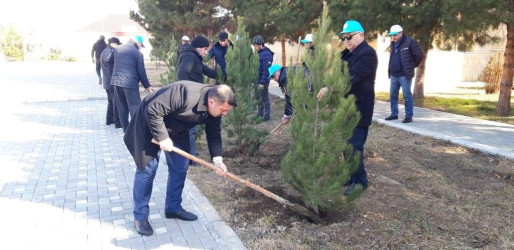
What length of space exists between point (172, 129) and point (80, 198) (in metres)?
1.59

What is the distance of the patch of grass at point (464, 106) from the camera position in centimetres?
852

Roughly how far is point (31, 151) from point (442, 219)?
5.55 meters

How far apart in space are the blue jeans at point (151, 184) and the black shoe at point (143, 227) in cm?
3

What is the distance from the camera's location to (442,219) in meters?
3.67

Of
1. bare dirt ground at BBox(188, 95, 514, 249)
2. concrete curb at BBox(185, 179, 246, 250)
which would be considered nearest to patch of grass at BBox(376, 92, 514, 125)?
bare dirt ground at BBox(188, 95, 514, 249)

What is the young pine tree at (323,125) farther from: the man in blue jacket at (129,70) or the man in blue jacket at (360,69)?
the man in blue jacket at (129,70)

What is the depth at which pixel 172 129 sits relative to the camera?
3.31 metres

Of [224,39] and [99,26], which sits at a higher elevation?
[99,26]

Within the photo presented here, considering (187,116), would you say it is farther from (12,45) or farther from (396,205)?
(12,45)

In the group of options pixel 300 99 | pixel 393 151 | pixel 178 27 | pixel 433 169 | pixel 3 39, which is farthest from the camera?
pixel 3 39

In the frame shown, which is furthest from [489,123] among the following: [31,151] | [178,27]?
[178,27]

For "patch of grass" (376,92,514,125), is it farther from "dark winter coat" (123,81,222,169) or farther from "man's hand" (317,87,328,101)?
"dark winter coat" (123,81,222,169)

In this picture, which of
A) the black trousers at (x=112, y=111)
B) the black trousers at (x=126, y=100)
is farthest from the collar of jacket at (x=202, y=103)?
the black trousers at (x=112, y=111)

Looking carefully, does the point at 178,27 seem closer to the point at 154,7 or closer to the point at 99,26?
the point at 154,7
